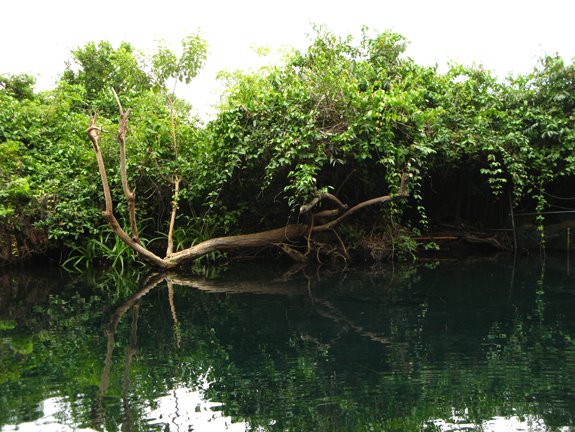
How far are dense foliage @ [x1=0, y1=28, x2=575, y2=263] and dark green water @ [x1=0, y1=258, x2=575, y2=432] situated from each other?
2858 mm

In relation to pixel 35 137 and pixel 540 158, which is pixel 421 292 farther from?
pixel 35 137

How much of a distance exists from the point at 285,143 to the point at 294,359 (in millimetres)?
4749

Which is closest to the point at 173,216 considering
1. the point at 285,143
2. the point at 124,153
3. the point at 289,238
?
the point at 124,153

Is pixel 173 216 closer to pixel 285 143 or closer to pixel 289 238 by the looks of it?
pixel 289 238

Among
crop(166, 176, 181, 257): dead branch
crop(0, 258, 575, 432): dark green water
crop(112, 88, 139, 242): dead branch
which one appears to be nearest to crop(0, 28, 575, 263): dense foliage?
crop(166, 176, 181, 257): dead branch

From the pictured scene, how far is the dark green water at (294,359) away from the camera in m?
2.17

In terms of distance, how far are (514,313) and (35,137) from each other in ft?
30.6

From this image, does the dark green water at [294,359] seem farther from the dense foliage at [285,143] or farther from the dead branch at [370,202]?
the dense foliage at [285,143]

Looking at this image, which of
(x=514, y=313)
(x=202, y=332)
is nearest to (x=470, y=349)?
(x=514, y=313)

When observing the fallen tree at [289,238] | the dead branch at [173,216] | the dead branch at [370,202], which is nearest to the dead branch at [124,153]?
the fallen tree at [289,238]

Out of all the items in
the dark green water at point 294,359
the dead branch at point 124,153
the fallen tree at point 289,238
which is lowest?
the dark green water at point 294,359

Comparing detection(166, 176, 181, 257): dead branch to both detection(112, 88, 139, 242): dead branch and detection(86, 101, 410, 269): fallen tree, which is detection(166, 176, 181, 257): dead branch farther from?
detection(112, 88, 139, 242): dead branch

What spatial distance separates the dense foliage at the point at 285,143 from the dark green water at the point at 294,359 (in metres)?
2.86

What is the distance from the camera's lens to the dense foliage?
7.66 m
